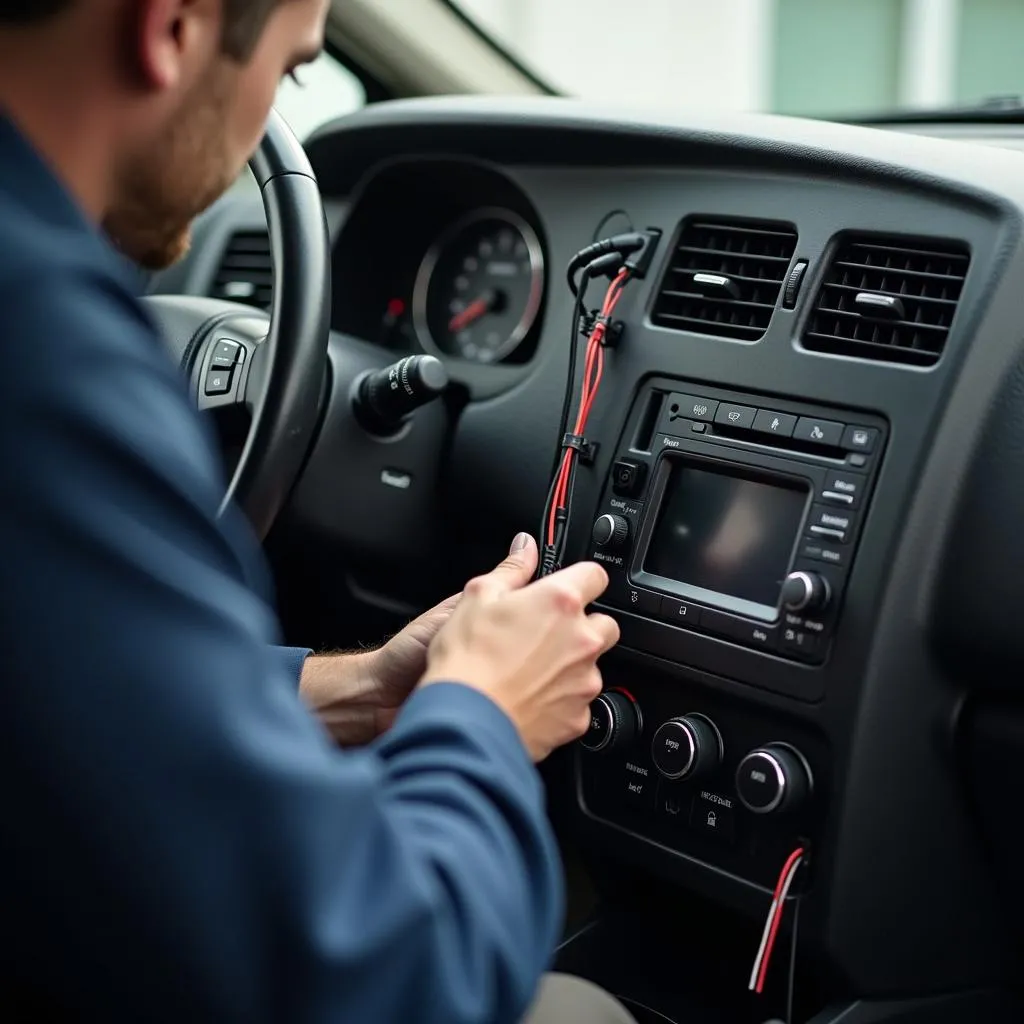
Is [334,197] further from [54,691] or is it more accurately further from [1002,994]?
[54,691]

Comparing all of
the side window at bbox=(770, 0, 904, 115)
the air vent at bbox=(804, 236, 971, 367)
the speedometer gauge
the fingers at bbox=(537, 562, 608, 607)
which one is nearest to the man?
the fingers at bbox=(537, 562, 608, 607)

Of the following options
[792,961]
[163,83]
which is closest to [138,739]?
[163,83]

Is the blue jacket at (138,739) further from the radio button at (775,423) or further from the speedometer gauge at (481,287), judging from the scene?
the speedometer gauge at (481,287)

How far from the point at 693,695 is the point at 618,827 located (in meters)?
0.18

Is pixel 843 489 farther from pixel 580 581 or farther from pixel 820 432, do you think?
pixel 580 581

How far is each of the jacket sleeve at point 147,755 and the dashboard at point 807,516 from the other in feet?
2.25

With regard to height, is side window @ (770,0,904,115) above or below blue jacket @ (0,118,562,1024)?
above

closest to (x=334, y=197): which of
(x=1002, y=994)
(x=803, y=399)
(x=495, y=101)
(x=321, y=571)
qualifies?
(x=495, y=101)

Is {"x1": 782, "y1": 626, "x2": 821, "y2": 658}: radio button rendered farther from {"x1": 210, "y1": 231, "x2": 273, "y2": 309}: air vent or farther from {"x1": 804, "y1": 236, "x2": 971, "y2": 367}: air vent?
{"x1": 210, "y1": 231, "x2": 273, "y2": 309}: air vent

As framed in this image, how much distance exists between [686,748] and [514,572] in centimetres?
33

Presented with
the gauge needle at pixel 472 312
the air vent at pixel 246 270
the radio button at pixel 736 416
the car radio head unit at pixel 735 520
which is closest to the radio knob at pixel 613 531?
the car radio head unit at pixel 735 520

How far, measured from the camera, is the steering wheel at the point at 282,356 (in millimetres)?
1275

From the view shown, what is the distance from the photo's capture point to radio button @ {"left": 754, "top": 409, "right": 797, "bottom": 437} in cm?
132

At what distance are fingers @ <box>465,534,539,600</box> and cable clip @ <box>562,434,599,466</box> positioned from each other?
220mm
